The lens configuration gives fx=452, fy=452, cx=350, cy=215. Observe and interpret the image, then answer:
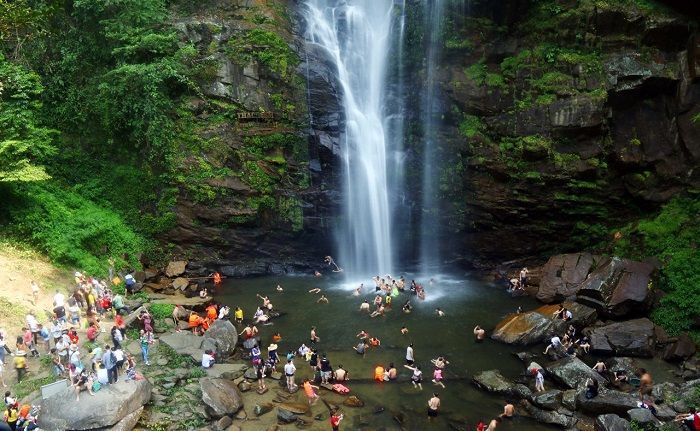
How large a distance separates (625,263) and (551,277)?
11.7ft

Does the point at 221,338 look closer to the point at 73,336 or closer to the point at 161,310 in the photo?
the point at 161,310

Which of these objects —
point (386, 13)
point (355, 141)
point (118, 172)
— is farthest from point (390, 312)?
point (386, 13)

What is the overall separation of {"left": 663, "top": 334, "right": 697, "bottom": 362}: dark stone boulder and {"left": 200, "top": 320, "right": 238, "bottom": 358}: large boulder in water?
17502 millimetres

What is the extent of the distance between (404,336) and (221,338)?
7.94 metres

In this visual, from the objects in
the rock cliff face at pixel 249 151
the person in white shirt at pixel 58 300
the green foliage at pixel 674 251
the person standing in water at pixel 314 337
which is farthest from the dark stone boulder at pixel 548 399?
the person in white shirt at pixel 58 300

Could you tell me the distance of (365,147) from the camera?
28375 mm

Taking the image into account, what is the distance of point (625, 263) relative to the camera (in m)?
21.8

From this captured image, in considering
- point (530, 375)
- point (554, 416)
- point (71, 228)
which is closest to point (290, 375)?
point (554, 416)

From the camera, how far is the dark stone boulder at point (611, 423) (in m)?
13.7

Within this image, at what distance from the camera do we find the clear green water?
1540 centimetres

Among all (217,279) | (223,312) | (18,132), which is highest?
(18,132)

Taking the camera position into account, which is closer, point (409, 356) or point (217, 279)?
point (409, 356)

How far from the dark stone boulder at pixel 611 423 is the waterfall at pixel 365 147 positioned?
51.7 feet

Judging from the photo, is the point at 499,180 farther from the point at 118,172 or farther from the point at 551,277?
the point at 118,172
